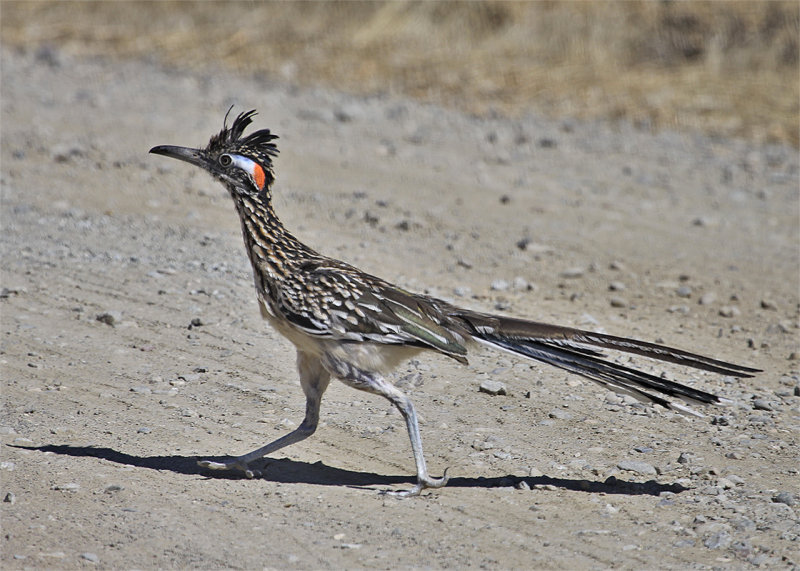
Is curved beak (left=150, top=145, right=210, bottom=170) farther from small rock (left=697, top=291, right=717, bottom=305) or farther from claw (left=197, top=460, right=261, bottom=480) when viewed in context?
small rock (left=697, top=291, right=717, bottom=305)

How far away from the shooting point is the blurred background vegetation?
50.9 feet

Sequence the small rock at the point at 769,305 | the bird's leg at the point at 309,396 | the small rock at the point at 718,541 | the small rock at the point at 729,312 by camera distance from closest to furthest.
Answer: the small rock at the point at 718,541 → the bird's leg at the point at 309,396 → the small rock at the point at 729,312 → the small rock at the point at 769,305

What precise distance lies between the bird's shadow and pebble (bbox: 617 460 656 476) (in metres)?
0.11

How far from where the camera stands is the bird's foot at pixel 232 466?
5766 mm

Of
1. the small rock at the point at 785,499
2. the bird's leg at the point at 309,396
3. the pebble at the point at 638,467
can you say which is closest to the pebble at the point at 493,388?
the pebble at the point at 638,467

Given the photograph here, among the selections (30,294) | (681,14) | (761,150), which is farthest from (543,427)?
(681,14)

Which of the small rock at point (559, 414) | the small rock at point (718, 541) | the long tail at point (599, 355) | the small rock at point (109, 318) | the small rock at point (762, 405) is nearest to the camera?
the small rock at point (718, 541)

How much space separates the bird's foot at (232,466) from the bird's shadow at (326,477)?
0.04 m

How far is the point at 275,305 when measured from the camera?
568 centimetres

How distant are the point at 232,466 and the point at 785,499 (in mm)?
2974

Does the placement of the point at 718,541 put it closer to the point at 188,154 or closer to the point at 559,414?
the point at 559,414

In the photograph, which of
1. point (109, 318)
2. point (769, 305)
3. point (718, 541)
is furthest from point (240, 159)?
point (769, 305)

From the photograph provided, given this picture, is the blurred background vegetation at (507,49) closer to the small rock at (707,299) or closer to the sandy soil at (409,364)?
the sandy soil at (409,364)

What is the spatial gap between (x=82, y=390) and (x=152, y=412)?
0.57 m
